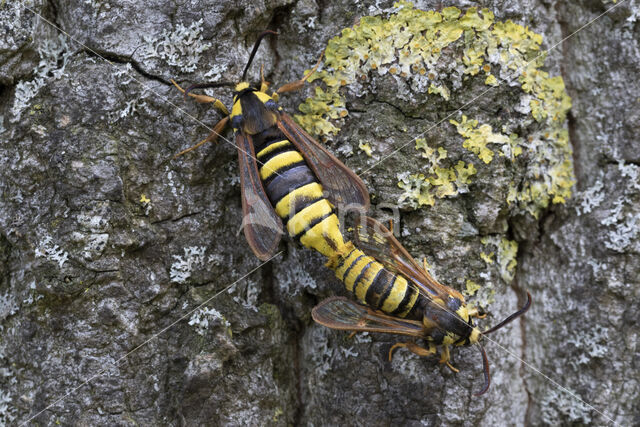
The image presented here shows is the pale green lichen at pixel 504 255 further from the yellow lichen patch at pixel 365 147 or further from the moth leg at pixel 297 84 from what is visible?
the moth leg at pixel 297 84

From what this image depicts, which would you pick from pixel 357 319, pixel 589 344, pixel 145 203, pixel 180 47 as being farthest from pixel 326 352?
pixel 180 47

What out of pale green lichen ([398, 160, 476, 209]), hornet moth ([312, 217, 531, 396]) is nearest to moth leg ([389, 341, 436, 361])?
hornet moth ([312, 217, 531, 396])

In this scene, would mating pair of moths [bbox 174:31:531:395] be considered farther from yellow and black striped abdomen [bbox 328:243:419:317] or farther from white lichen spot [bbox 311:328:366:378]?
white lichen spot [bbox 311:328:366:378]

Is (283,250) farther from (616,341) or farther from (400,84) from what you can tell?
(616,341)

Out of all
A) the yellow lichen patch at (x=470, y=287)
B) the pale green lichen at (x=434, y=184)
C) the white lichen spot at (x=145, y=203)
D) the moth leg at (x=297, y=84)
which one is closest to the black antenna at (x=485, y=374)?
the yellow lichen patch at (x=470, y=287)

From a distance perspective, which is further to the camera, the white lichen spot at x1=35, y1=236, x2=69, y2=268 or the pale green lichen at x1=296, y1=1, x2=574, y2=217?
the pale green lichen at x1=296, y1=1, x2=574, y2=217

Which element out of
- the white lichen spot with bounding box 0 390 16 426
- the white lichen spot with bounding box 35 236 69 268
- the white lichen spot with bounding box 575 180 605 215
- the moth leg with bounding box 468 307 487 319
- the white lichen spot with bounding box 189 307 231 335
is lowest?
the moth leg with bounding box 468 307 487 319

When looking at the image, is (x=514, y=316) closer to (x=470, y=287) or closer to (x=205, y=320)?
(x=470, y=287)
